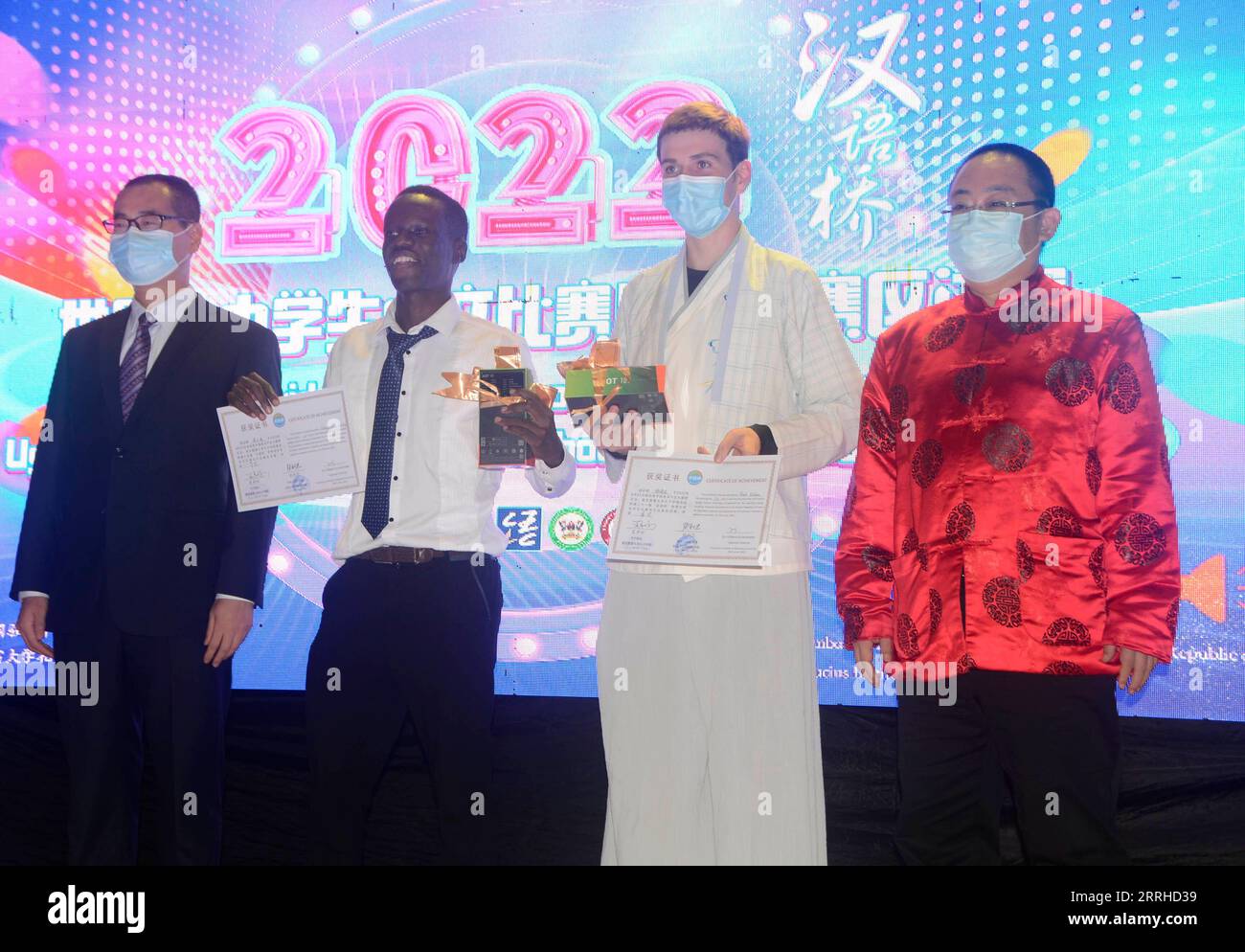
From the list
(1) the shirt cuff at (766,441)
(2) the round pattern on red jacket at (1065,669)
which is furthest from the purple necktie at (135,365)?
(2) the round pattern on red jacket at (1065,669)

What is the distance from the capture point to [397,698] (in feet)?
9.45

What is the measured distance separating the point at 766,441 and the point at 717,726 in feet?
2.28

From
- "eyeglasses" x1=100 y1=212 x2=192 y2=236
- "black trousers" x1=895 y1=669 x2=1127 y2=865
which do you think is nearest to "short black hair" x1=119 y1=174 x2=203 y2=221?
"eyeglasses" x1=100 y1=212 x2=192 y2=236

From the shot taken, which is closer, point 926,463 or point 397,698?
point 926,463

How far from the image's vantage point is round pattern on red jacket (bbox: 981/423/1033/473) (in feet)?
8.32

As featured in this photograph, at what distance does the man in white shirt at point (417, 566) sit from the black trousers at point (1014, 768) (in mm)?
1060

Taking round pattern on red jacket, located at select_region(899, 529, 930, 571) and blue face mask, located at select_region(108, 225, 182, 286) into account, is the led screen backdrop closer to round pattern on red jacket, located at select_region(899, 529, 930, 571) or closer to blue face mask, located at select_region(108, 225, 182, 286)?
blue face mask, located at select_region(108, 225, 182, 286)

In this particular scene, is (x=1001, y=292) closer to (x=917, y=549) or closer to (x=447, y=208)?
(x=917, y=549)

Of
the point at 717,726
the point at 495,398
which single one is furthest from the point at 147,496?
the point at 717,726

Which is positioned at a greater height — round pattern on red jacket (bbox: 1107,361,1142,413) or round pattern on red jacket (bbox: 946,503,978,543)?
round pattern on red jacket (bbox: 1107,361,1142,413)

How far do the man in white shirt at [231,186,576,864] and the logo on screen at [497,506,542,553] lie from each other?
0.65 meters

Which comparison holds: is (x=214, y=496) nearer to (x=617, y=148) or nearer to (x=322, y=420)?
(x=322, y=420)

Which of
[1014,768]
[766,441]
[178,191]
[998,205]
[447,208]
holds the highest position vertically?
[178,191]

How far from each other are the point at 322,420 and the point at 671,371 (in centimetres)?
96
